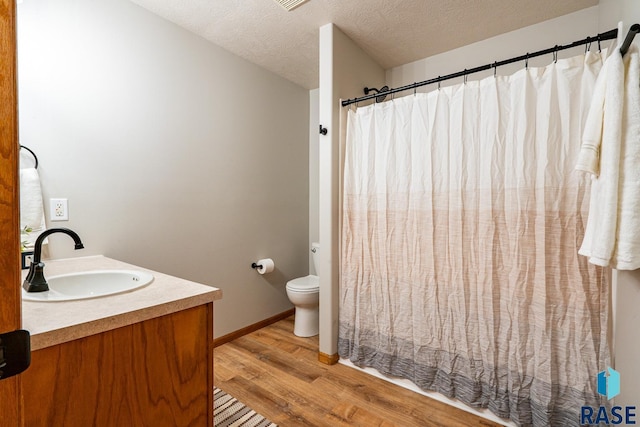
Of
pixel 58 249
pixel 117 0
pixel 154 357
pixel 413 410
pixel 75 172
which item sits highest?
pixel 117 0

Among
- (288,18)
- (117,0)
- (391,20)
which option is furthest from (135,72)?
(391,20)

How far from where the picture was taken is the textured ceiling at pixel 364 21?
193 centimetres

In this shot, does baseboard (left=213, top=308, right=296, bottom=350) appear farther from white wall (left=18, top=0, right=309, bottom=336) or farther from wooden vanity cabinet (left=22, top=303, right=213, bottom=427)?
wooden vanity cabinet (left=22, top=303, right=213, bottom=427)

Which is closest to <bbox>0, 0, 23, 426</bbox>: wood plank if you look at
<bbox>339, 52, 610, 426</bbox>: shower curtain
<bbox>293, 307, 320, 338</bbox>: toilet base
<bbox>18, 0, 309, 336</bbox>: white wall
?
<bbox>18, 0, 309, 336</bbox>: white wall

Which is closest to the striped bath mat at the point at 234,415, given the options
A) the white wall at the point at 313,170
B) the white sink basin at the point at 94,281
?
the white sink basin at the point at 94,281

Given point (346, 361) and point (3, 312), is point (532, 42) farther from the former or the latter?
point (3, 312)

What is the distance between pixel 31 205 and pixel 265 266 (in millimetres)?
1641

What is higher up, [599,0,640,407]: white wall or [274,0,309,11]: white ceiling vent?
[274,0,309,11]: white ceiling vent

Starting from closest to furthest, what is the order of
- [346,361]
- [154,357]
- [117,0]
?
[154,357]
[117,0]
[346,361]

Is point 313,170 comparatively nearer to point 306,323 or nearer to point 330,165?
point 330,165

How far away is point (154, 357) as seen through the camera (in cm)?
94

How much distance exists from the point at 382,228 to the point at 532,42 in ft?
5.65

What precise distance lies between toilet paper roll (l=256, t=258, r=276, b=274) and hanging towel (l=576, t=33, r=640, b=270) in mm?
2228

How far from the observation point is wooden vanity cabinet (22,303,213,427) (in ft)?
2.51
